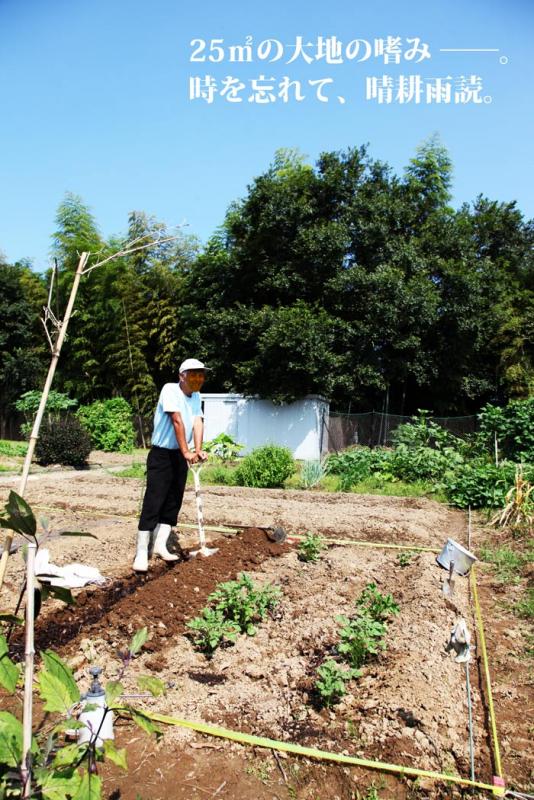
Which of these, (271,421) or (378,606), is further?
(271,421)

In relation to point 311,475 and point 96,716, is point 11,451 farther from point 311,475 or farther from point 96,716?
point 96,716

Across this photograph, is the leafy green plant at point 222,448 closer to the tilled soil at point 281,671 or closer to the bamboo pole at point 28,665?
the tilled soil at point 281,671

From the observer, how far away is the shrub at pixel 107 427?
16547 millimetres

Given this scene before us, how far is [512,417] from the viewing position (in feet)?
33.5

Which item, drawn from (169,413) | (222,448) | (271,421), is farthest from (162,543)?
(271,421)

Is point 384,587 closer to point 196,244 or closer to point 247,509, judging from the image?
point 247,509

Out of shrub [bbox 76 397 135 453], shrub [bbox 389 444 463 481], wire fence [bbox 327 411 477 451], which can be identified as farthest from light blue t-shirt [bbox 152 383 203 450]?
shrub [bbox 76 397 135 453]

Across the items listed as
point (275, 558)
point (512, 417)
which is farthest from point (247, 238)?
point (275, 558)

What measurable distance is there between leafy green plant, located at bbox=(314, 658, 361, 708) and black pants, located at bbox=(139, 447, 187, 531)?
2.04 meters

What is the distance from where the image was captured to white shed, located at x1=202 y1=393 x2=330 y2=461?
17.0 metres

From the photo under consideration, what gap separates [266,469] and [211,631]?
656cm

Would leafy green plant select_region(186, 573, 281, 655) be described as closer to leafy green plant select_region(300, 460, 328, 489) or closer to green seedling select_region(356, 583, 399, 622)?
green seedling select_region(356, 583, 399, 622)

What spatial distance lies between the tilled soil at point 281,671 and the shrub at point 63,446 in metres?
7.99

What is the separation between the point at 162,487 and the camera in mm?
4234
